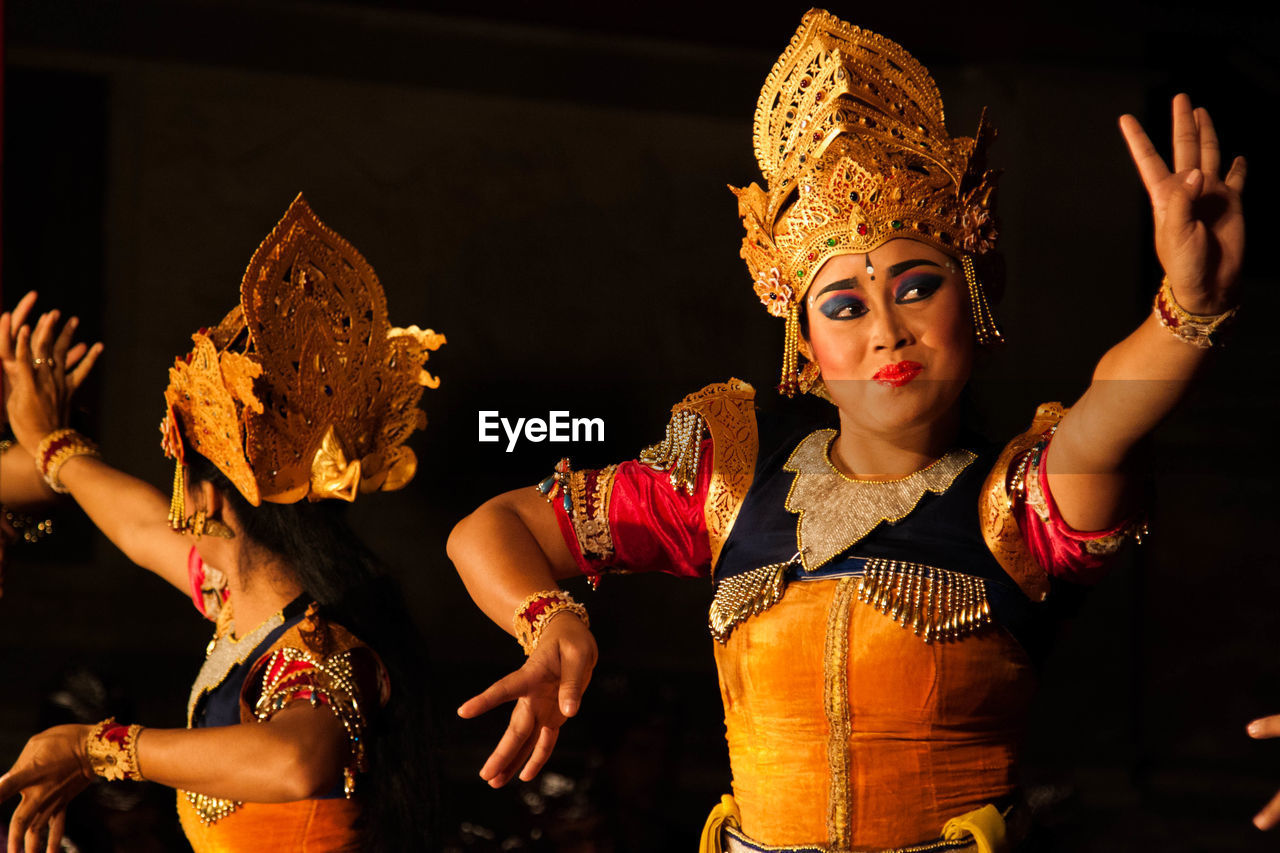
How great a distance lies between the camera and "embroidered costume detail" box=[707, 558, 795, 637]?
1.59 meters

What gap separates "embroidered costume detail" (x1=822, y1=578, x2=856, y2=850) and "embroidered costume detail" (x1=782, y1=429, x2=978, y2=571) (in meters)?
0.05

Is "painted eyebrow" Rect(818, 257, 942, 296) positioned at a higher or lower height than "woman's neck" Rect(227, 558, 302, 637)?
higher

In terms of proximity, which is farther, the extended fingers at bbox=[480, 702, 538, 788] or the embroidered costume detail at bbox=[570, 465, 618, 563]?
the embroidered costume detail at bbox=[570, 465, 618, 563]

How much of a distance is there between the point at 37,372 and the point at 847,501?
1380 millimetres

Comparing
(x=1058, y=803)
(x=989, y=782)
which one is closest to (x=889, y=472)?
(x=989, y=782)

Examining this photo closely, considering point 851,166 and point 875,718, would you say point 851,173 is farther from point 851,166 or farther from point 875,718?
point 875,718

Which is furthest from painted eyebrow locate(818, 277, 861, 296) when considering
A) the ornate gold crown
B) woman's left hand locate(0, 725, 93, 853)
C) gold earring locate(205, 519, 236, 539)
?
woman's left hand locate(0, 725, 93, 853)

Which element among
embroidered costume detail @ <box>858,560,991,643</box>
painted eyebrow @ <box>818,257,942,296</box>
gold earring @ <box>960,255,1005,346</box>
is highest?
painted eyebrow @ <box>818,257,942,296</box>

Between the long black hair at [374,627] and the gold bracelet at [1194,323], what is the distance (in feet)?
3.91

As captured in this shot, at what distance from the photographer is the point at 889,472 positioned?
64.5 inches

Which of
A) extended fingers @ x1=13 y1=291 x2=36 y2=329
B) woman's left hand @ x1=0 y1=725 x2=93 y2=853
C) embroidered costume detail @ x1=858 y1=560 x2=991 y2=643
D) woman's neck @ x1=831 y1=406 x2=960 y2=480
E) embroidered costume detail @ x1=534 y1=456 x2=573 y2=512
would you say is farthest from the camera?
extended fingers @ x1=13 y1=291 x2=36 y2=329

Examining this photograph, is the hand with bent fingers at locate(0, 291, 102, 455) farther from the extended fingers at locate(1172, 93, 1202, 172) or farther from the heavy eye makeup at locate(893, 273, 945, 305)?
the extended fingers at locate(1172, 93, 1202, 172)

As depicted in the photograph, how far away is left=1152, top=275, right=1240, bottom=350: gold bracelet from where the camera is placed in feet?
4.12

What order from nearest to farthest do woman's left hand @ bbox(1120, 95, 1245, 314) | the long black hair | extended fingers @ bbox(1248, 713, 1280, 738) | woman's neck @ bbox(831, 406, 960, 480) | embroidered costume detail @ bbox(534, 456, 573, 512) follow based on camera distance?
woman's left hand @ bbox(1120, 95, 1245, 314), extended fingers @ bbox(1248, 713, 1280, 738), woman's neck @ bbox(831, 406, 960, 480), embroidered costume detail @ bbox(534, 456, 573, 512), the long black hair
